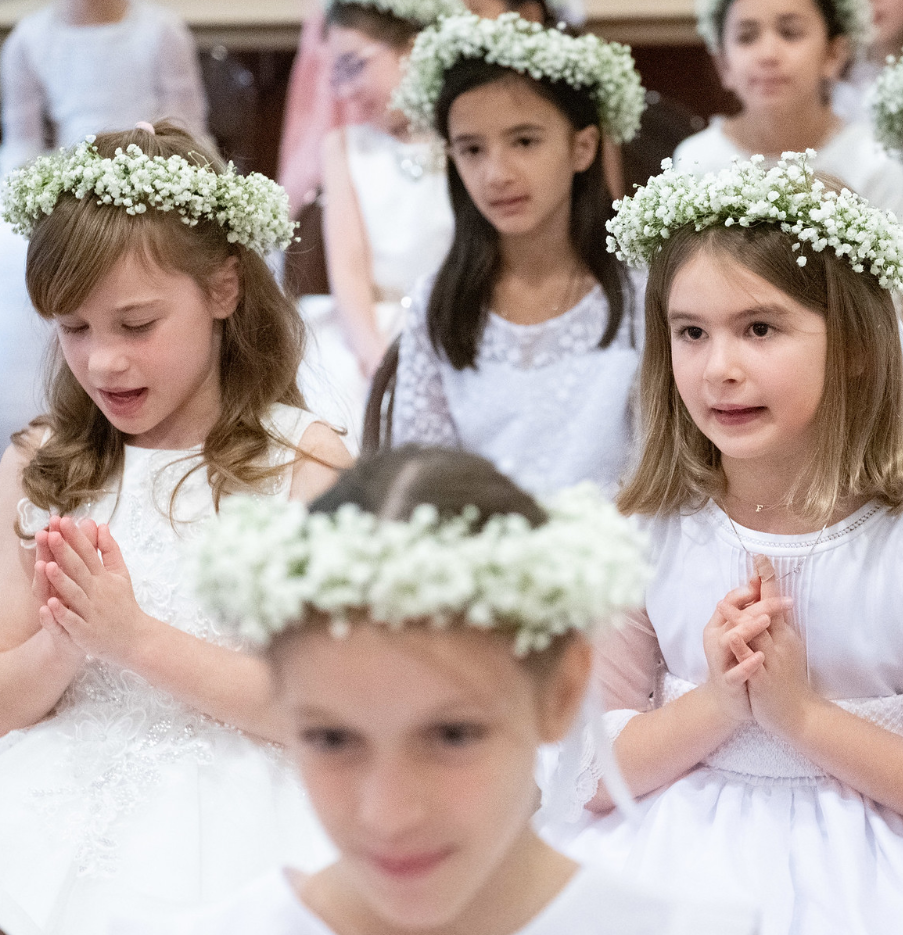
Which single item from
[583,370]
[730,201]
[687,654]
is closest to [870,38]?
[583,370]

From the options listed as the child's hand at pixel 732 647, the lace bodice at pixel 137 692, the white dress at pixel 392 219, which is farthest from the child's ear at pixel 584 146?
the child's hand at pixel 732 647

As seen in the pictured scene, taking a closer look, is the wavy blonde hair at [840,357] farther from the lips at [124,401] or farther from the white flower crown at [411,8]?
the white flower crown at [411,8]

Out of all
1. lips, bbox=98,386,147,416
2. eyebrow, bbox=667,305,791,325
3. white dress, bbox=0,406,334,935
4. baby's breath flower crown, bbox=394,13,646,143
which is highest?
baby's breath flower crown, bbox=394,13,646,143

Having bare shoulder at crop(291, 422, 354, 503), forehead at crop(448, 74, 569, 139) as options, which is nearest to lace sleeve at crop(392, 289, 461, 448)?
forehead at crop(448, 74, 569, 139)

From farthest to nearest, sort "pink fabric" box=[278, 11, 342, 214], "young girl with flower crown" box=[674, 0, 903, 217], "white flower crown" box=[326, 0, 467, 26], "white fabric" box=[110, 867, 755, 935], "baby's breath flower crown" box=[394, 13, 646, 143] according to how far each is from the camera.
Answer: "pink fabric" box=[278, 11, 342, 214] < "white flower crown" box=[326, 0, 467, 26] < "young girl with flower crown" box=[674, 0, 903, 217] < "baby's breath flower crown" box=[394, 13, 646, 143] < "white fabric" box=[110, 867, 755, 935]

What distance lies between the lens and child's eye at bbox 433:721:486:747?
1076 millimetres

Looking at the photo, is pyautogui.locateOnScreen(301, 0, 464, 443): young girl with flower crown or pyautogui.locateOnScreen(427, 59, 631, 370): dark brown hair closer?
pyautogui.locateOnScreen(427, 59, 631, 370): dark brown hair

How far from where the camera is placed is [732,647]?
5.42ft

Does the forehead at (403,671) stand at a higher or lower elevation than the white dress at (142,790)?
higher

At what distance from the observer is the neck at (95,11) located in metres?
4.55

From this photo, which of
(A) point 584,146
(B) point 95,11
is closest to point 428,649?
(A) point 584,146

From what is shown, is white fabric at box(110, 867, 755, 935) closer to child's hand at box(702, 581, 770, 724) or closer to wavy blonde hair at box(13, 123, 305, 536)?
child's hand at box(702, 581, 770, 724)

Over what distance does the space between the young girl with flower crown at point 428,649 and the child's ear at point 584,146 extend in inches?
72.7

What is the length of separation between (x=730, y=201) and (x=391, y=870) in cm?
109
